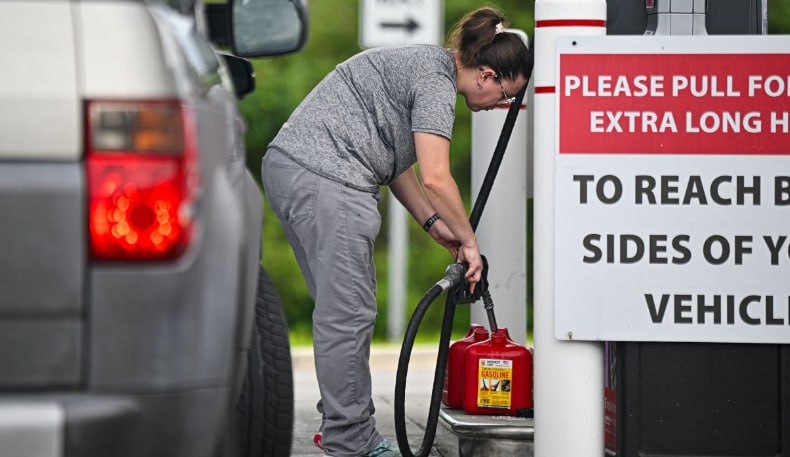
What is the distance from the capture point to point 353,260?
440cm

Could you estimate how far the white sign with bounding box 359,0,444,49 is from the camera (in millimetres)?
9805

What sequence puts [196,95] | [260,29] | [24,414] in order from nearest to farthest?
[24,414]
[196,95]
[260,29]

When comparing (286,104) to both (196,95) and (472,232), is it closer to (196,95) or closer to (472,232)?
(472,232)

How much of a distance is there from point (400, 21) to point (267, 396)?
649 centimetres

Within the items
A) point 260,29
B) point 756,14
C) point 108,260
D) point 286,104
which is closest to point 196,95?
point 108,260

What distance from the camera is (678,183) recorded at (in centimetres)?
375

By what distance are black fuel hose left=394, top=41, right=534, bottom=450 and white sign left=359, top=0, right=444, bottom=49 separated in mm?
5299

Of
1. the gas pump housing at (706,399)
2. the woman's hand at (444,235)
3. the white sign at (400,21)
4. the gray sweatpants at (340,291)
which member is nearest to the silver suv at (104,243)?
the gas pump housing at (706,399)

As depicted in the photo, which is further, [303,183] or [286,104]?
[286,104]

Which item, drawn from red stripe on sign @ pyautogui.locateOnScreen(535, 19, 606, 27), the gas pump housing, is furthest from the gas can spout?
red stripe on sign @ pyautogui.locateOnScreen(535, 19, 606, 27)

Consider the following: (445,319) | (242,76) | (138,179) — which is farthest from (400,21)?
(138,179)

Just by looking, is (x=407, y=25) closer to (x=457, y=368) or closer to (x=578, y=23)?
(x=457, y=368)

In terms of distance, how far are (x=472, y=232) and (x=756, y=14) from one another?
115 cm

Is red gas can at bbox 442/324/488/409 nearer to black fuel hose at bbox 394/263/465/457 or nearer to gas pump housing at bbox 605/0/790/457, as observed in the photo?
black fuel hose at bbox 394/263/465/457
